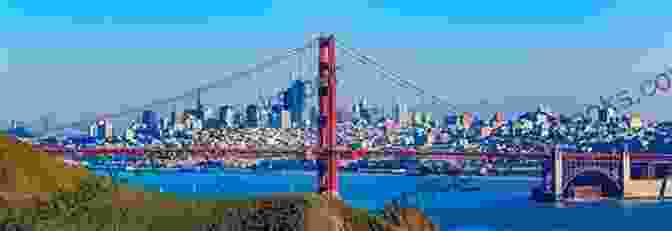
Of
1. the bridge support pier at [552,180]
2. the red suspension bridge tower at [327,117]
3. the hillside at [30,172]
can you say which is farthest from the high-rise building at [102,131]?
the hillside at [30,172]

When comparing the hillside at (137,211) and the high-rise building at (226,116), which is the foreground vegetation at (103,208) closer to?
the hillside at (137,211)

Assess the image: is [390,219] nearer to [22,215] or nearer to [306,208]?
[306,208]

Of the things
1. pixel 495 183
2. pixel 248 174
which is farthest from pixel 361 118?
pixel 495 183

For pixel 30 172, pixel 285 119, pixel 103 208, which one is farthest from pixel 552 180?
pixel 103 208

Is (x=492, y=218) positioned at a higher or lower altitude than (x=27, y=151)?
lower

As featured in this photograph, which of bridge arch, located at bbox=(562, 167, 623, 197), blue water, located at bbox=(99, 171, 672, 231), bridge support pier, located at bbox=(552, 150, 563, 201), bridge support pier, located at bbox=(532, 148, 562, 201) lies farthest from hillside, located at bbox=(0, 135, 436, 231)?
bridge arch, located at bbox=(562, 167, 623, 197)

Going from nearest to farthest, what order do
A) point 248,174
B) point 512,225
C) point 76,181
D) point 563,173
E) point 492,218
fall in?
point 76,181, point 512,225, point 492,218, point 563,173, point 248,174

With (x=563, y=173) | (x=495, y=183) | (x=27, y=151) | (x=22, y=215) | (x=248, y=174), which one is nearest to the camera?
(x=22, y=215)

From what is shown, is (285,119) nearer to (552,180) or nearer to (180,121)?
(180,121)
